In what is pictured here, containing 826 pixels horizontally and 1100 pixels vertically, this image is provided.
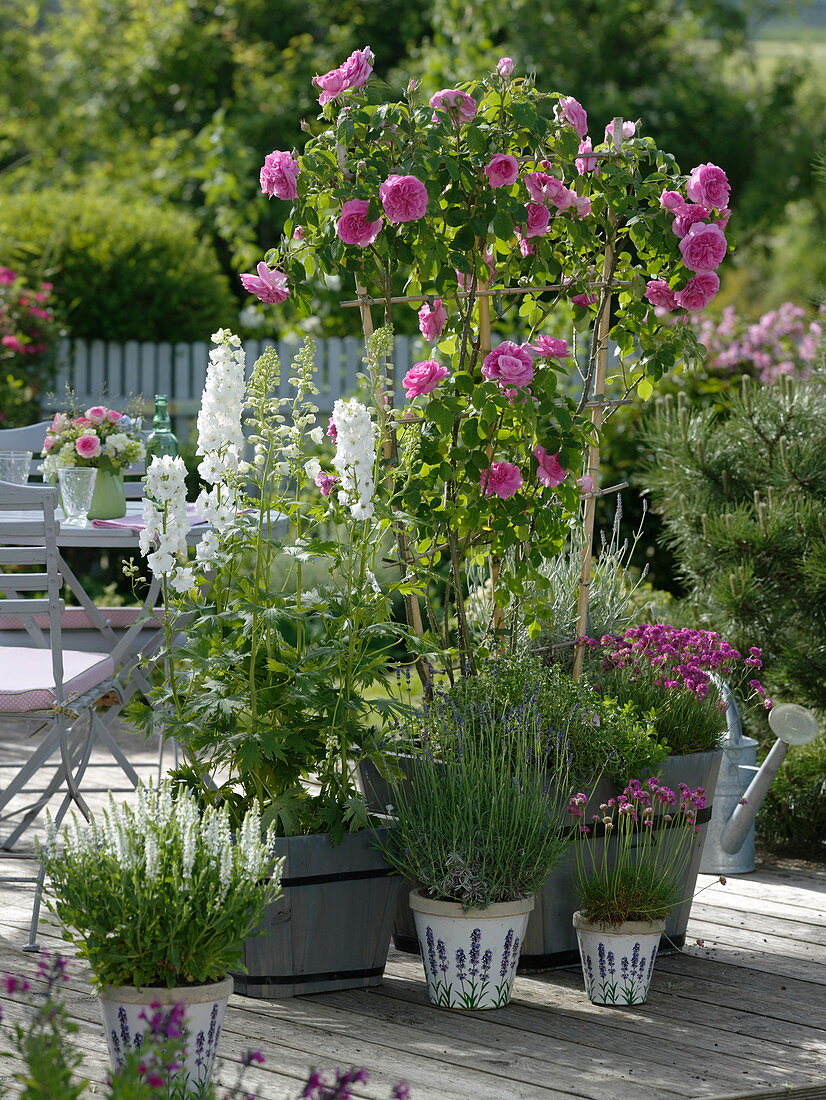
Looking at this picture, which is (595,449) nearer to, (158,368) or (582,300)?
(582,300)

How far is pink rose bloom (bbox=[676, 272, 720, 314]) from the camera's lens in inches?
126

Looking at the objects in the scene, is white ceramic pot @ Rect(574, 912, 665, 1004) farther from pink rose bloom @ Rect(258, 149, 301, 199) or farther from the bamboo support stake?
pink rose bloom @ Rect(258, 149, 301, 199)

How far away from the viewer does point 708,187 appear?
10.3 ft

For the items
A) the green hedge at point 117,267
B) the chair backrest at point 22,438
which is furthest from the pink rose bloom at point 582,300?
the green hedge at point 117,267

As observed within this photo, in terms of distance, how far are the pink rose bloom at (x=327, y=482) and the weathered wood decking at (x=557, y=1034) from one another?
0.99m

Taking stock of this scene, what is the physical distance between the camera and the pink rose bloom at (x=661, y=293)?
3.28 metres

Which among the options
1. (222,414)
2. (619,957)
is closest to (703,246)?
(222,414)

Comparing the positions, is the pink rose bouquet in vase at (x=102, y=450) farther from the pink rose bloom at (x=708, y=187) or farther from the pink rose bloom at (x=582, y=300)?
the pink rose bloom at (x=708, y=187)

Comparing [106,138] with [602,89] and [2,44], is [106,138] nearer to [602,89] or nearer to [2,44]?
[2,44]

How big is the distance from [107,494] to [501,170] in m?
1.45

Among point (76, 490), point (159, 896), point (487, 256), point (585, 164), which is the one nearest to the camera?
point (159, 896)

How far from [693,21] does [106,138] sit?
501 cm

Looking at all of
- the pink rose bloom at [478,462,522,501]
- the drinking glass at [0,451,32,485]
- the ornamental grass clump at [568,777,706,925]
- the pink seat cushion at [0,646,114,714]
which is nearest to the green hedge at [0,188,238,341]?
the drinking glass at [0,451,32,485]

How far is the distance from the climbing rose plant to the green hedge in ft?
17.1
